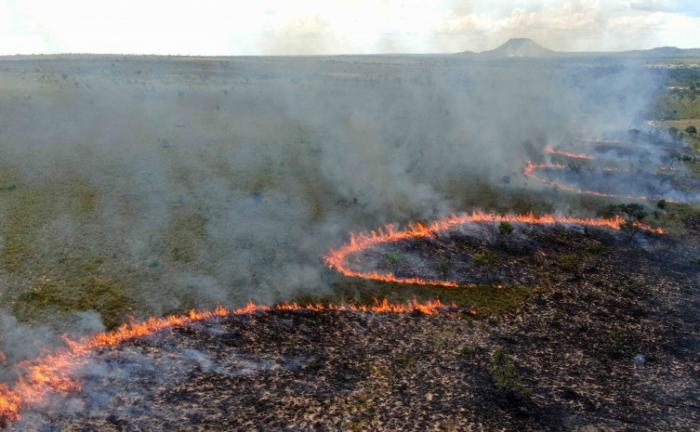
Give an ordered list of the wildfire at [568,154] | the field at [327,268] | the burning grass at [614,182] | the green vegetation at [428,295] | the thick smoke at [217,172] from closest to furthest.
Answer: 1. the field at [327,268]
2. the green vegetation at [428,295]
3. the thick smoke at [217,172]
4. the burning grass at [614,182]
5. the wildfire at [568,154]

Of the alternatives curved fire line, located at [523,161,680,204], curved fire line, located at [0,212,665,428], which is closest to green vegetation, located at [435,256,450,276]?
curved fire line, located at [0,212,665,428]

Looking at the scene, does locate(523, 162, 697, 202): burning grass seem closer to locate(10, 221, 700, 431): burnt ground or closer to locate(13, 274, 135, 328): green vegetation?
locate(10, 221, 700, 431): burnt ground

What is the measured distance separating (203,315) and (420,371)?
26.8 feet

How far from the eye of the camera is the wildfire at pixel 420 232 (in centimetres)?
2361

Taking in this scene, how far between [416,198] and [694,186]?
21726 mm

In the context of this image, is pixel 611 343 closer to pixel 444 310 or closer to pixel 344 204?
pixel 444 310

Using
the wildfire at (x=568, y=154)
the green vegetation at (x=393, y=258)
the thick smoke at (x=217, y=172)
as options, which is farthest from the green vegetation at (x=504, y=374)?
the wildfire at (x=568, y=154)

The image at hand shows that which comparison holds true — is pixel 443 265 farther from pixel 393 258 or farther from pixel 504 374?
pixel 504 374

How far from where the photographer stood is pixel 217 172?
1243 inches

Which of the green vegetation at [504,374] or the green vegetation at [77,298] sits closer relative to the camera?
the green vegetation at [504,374]

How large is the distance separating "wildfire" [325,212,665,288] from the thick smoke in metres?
0.84

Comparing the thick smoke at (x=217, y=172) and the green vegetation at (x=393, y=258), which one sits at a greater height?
the thick smoke at (x=217, y=172)

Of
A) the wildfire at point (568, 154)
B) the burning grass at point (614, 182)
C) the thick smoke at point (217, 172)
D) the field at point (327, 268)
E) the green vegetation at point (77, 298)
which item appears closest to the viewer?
the field at point (327, 268)

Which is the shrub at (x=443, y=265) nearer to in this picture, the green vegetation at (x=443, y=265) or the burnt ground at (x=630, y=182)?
the green vegetation at (x=443, y=265)
